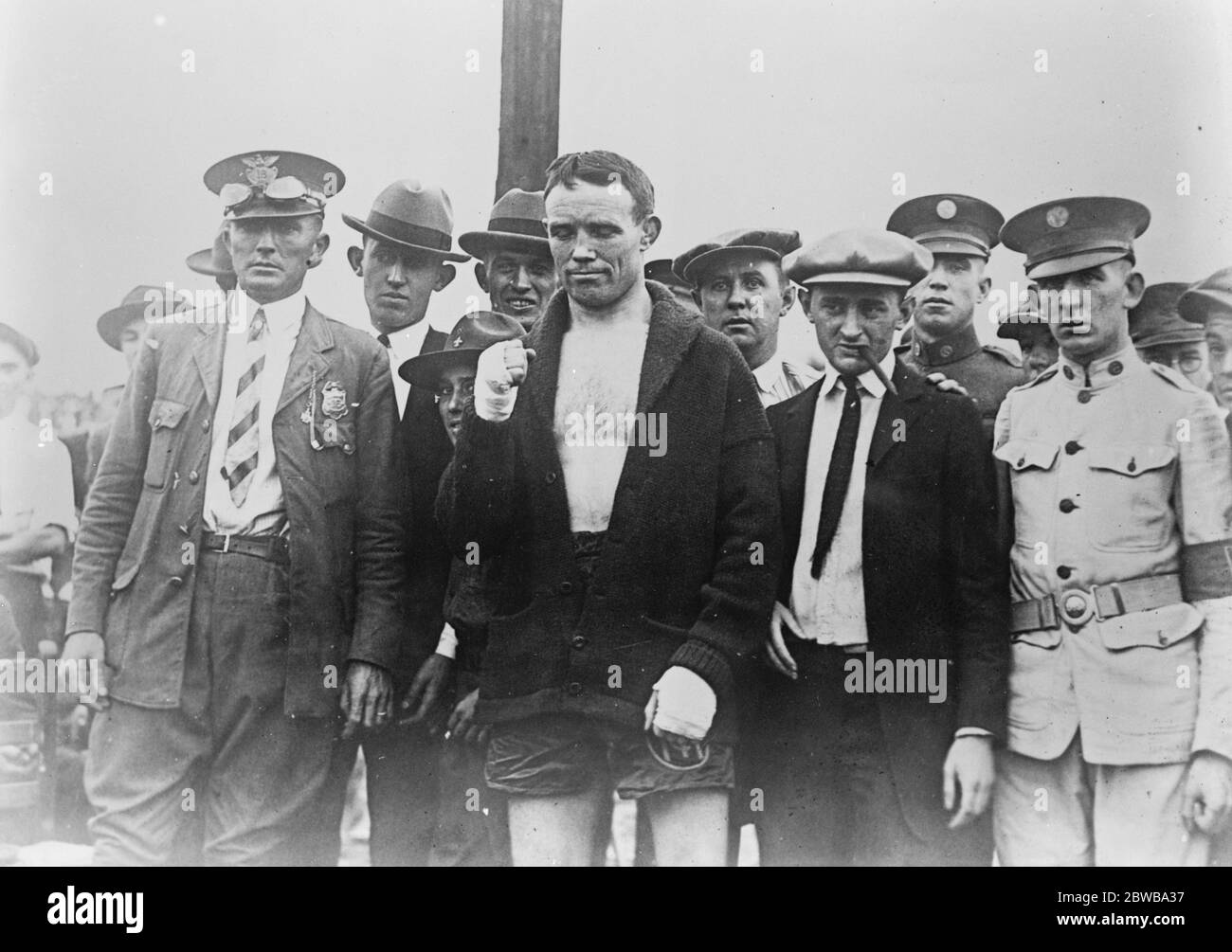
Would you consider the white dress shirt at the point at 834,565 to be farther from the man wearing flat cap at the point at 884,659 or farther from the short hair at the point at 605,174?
the short hair at the point at 605,174

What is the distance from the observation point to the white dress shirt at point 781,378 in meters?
5.04

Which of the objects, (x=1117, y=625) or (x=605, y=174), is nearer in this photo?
(x=1117, y=625)

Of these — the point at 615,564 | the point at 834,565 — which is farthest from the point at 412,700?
the point at 834,565

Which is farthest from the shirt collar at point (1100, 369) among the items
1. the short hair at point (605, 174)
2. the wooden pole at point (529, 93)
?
the wooden pole at point (529, 93)

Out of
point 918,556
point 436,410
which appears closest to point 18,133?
point 436,410

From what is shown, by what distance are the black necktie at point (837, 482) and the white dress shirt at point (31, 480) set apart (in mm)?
3077

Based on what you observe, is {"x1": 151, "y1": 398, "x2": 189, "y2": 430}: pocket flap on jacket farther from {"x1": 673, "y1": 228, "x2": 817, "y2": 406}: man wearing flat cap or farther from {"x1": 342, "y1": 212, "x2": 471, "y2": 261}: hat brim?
{"x1": 673, "y1": 228, "x2": 817, "y2": 406}: man wearing flat cap

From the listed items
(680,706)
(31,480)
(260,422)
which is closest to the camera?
(680,706)

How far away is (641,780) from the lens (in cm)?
481

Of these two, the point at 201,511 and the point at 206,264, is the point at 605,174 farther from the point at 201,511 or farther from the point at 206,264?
the point at 201,511

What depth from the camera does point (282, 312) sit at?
16.7 ft

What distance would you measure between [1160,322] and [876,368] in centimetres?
121
